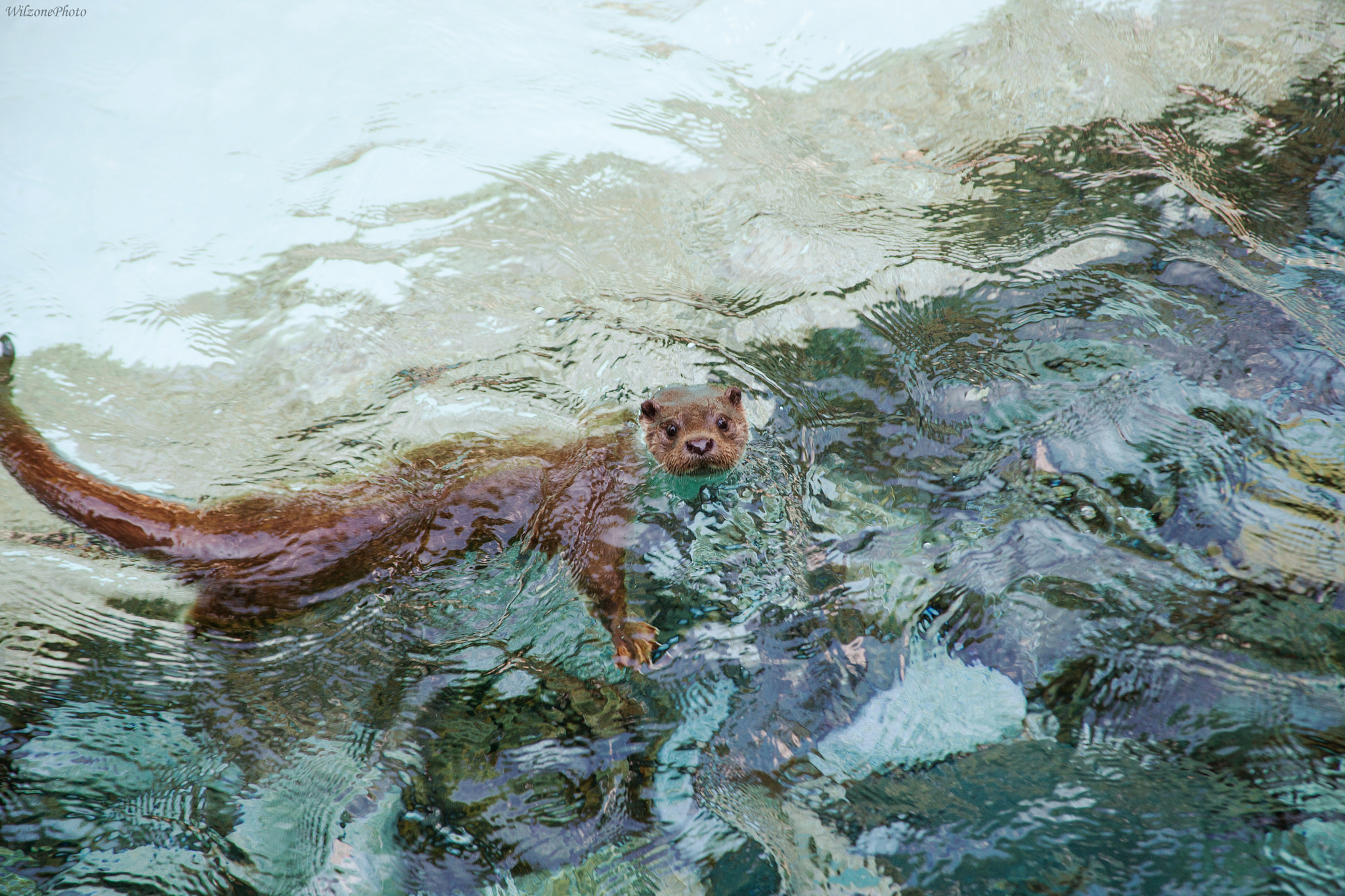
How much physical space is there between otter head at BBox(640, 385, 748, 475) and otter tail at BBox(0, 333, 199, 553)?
217 centimetres

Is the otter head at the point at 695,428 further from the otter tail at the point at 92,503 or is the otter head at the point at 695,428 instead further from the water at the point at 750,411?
the otter tail at the point at 92,503

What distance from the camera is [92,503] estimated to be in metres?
3.32

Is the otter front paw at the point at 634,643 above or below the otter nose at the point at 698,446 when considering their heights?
below

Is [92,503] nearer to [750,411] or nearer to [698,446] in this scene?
[698,446]

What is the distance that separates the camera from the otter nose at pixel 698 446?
3412 millimetres

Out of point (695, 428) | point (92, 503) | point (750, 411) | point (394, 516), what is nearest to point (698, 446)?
point (695, 428)

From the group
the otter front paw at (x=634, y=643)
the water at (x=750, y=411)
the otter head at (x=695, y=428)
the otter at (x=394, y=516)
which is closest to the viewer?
the water at (x=750, y=411)

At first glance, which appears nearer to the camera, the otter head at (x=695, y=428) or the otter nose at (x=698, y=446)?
the otter nose at (x=698, y=446)

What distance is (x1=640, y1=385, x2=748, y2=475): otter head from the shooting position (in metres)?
3.51

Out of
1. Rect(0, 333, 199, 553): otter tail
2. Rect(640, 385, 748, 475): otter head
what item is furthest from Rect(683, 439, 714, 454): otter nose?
Rect(0, 333, 199, 553): otter tail

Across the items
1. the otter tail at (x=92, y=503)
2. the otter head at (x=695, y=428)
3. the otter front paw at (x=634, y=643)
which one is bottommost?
the otter front paw at (x=634, y=643)

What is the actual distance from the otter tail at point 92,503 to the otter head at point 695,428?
217 centimetres

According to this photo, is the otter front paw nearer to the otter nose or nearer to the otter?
the otter

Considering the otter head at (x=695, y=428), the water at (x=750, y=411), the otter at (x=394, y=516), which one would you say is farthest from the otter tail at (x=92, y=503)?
the otter head at (x=695, y=428)
